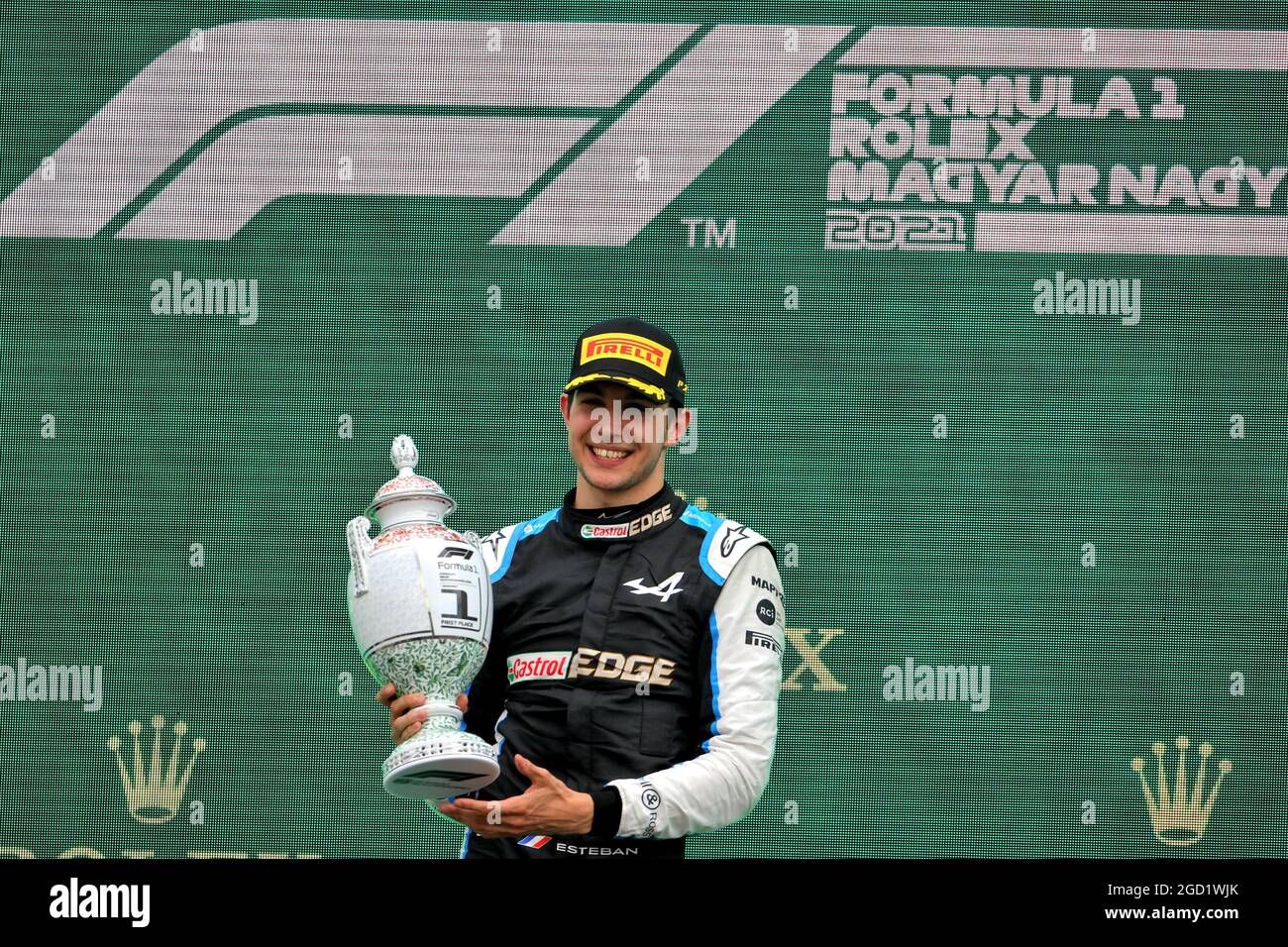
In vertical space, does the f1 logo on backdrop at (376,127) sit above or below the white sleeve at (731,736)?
above

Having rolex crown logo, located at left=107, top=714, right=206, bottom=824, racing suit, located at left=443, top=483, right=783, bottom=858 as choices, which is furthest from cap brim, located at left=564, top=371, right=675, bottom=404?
rolex crown logo, located at left=107, top=714, right=206, bottom=824

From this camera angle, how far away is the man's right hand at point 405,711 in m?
1.86

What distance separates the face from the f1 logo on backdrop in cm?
167

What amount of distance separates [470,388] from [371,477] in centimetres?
31

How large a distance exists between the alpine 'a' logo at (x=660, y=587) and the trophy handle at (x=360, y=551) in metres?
0.34

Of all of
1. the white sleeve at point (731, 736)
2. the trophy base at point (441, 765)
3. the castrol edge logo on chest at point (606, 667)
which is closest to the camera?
the trophy base at point (441, 765)

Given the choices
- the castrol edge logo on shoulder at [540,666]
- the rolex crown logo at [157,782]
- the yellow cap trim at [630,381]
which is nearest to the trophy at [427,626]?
the castrol edge logo on shoulder at [540,666]

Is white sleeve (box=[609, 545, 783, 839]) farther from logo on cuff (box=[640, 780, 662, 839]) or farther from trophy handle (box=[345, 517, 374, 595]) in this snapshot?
trophy handle (box=[345, 517, 374, 595])

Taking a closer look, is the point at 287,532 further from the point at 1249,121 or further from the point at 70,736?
the point at 1249,121

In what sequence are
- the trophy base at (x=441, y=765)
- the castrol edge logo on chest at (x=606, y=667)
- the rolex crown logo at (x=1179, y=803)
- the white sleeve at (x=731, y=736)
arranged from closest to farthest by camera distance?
the trophy base at (x=441, y=765) → the white sleeve at (x=731, y=736) → the castrol edge logo on chest at (x=606, y=667) → the rolex crown logo at (x=1179, y=803)

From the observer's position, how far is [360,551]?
1.91 m

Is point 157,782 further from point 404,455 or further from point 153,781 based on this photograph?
point 404,455

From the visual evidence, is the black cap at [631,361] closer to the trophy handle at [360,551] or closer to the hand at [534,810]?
the trophy handle at [360,551]

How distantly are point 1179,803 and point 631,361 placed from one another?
2167 millimetres
